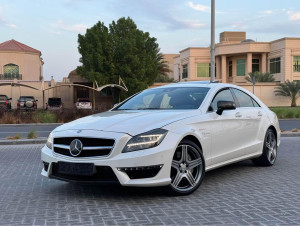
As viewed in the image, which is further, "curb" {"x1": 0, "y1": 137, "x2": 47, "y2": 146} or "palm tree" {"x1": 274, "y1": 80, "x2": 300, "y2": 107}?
"palm tree" {"x1": 274, "y1": 80, "x2": 300, "y2": 107}

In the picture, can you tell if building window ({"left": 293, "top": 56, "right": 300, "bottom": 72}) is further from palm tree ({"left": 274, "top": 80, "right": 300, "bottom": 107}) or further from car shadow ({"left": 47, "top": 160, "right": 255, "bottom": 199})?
car shadow ({"left": 47, "top": 160, "right": 255, "bottom": 199})

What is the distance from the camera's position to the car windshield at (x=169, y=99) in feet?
19.9

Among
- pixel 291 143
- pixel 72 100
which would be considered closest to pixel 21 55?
pixel 72 100

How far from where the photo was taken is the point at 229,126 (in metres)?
6.23

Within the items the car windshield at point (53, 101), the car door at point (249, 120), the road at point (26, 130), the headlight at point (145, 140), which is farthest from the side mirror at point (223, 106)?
the car windshield at point (53, 101)

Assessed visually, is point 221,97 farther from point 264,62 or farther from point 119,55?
point 264,62

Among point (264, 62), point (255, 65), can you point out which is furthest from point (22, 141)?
point (255, 65)

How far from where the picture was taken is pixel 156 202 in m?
4.88

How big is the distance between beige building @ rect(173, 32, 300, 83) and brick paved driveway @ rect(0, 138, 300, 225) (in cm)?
4671

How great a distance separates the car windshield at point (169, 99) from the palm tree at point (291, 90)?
36.9 meters

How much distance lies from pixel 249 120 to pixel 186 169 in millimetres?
2140

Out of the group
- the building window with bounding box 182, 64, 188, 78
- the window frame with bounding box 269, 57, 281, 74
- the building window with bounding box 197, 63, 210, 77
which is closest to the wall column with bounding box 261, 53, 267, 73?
the window frame with bounding box 269, 57, 281, 74

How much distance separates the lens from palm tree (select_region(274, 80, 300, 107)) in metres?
40.6

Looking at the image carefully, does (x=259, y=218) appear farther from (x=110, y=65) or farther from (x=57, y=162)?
(x=110, y=65)
